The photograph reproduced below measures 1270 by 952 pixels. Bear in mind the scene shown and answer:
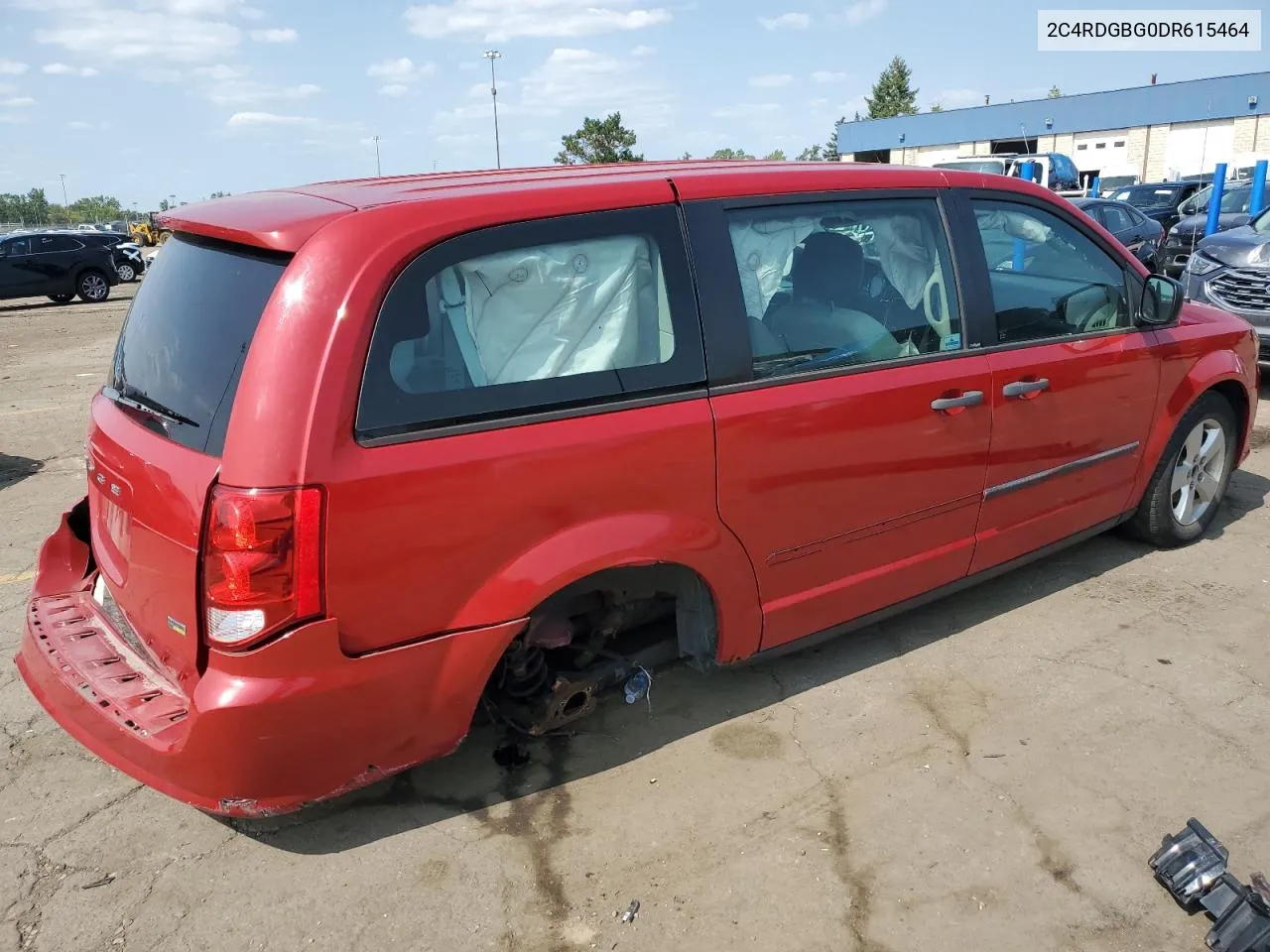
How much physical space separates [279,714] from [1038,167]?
81.9ft

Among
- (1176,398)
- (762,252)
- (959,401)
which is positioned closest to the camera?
(762,252)

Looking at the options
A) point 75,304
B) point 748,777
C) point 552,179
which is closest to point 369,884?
point 748,777

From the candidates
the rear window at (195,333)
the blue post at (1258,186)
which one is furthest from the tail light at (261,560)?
the blue post at (1258,186)

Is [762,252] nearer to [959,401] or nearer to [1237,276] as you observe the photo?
[959,401]

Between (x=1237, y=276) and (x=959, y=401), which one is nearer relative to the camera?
(x=959, y=401)

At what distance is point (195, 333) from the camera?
2.62 meters

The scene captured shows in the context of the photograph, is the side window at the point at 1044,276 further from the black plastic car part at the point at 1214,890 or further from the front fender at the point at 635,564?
the black plastic car part at the point at 1214,890

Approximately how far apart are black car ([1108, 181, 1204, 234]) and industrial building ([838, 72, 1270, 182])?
19.9 meters

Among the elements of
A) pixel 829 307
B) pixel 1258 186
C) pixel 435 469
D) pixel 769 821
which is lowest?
pixel 769 821

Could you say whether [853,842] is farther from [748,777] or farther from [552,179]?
[552,179]

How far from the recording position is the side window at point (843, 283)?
3051 mm

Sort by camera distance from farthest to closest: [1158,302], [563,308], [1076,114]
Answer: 1. [1076,114]
2. [1158,302]
3. [563,308]

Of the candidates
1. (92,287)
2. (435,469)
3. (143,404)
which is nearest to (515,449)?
(435,469)

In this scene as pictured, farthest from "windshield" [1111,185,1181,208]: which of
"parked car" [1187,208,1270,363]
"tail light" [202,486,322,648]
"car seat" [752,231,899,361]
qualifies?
"tail light" [202,486,322,648]
